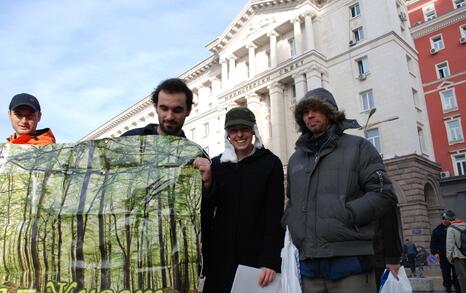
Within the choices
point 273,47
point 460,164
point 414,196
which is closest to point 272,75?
point 273,47

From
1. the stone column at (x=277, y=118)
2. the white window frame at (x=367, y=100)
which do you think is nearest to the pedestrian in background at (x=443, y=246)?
the white window frame at (x=367, y=100)

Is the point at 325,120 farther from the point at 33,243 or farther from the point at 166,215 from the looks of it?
the point at 33,243

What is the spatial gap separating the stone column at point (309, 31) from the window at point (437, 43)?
1364 cm

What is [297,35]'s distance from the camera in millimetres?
27109

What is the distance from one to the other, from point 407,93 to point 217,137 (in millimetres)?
15959

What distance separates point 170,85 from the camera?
2.76 metres

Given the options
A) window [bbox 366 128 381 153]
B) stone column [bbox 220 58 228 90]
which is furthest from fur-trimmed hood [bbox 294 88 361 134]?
stone column [bbox 220 58 228 90]

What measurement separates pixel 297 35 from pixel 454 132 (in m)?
15.8

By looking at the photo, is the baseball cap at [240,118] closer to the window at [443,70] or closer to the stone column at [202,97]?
the stone column at [202,97]

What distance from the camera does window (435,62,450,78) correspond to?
3192 cm

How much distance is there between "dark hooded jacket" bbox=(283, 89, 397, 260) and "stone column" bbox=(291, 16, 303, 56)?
25.1 metres

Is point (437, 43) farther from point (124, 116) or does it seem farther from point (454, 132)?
point (124, 116)

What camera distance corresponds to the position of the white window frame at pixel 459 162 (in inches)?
1153

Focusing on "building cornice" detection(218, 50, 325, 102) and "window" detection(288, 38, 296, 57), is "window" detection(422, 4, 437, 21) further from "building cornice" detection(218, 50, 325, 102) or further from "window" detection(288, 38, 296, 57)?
"building cornice" detection(218, 50, 325, 102)
